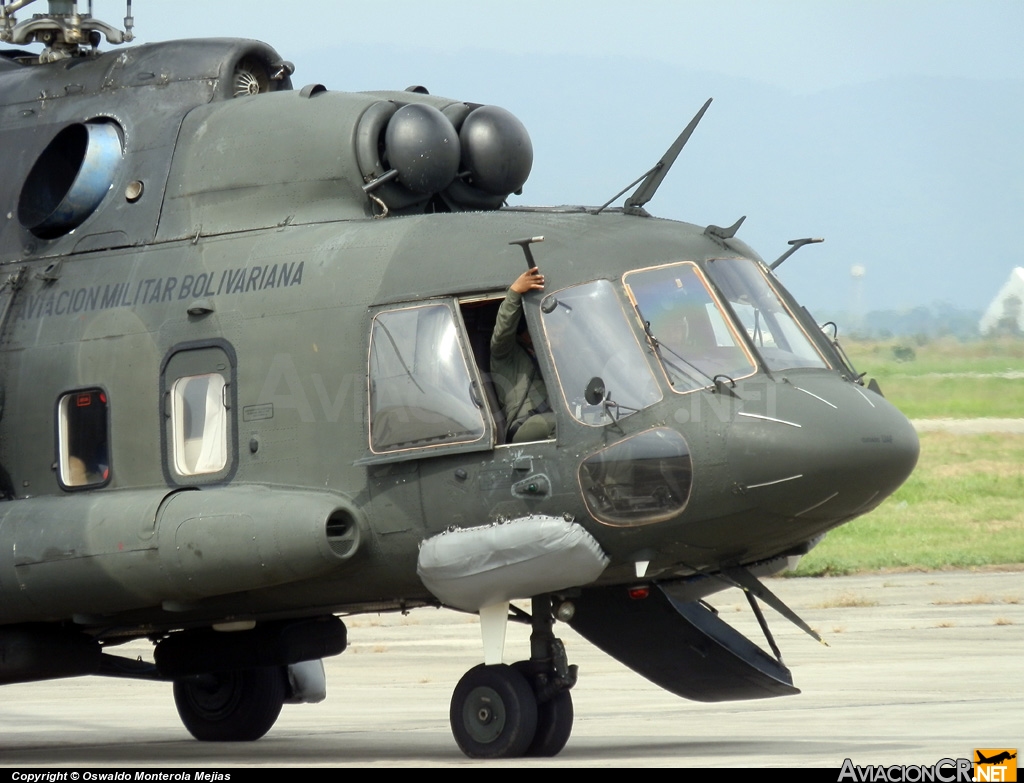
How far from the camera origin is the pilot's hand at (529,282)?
10594mm

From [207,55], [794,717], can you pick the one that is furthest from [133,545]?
[794,717]

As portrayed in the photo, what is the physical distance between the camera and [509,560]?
10422 millimetres

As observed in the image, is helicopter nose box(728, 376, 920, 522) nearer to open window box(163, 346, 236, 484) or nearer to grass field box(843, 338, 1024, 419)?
open window box(163, 346, 236, 484)

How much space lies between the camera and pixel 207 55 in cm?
1256

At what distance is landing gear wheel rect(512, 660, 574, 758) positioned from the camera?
1089 cm

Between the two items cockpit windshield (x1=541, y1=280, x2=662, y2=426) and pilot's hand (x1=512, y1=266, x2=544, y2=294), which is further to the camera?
pilot's hand (x1=512, y1=266, x2=544, y2=294)

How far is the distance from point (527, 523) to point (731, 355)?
1580 mm

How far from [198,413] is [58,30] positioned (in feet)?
11.8

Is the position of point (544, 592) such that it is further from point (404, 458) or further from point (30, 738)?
point (30, 738)

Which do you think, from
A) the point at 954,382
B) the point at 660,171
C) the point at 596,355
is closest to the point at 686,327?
the point at 596,355

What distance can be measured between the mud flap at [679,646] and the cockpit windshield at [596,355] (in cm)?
170

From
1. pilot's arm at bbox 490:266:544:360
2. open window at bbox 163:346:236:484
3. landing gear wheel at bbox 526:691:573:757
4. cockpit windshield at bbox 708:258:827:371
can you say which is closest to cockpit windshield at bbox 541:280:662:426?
pilot's arm at bbox 490:266:544:360

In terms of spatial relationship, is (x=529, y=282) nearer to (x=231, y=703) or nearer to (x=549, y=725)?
(x=549, y=725)

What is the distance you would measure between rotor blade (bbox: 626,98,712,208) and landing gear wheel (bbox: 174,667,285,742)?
5039 mm
